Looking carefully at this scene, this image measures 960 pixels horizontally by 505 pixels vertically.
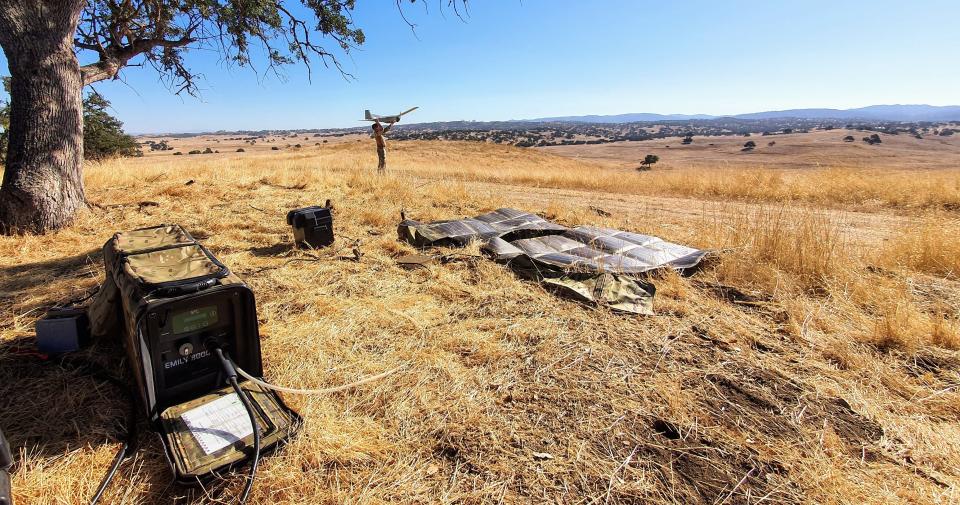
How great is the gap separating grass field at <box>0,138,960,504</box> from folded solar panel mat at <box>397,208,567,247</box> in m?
0.39

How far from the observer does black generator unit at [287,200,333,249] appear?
486cm

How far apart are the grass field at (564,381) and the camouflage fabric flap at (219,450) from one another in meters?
0.08

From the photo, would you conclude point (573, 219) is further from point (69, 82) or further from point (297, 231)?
point (69, 82)

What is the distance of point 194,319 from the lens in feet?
6.65

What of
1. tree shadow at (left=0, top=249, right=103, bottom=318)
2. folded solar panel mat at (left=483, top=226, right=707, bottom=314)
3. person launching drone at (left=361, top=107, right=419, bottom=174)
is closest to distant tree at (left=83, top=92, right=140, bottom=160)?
Result: person launching drone at (left=361, top=107, right=419, bottom=174)

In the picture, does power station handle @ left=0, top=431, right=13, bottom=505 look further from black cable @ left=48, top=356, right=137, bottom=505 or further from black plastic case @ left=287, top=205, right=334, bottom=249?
black plastic case @ left=287, top=205, right=334, bottom=249

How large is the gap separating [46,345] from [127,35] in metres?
7.39

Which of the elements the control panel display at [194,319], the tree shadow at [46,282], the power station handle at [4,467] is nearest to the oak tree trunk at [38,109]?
the tree shadow at [46,282]

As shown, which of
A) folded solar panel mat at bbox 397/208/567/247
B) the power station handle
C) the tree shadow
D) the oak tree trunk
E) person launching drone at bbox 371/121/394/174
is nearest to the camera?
the power station handle

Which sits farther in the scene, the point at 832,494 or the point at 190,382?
the point at 190,382

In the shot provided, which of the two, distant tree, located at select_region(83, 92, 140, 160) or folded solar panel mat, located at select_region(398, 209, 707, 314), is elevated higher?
distant tree, located at select_region(83, 92, 140, 160)

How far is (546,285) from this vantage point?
3.94m

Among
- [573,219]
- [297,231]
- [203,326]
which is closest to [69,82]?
[297,231]

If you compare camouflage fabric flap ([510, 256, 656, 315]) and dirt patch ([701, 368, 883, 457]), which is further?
camouflage fabric flap ([510, 256, 656, 315])
